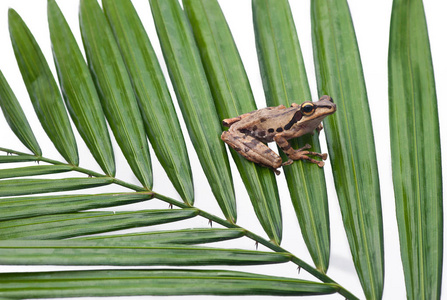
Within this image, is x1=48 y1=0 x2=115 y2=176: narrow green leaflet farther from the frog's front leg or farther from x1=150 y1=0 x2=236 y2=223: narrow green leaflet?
the frog's front leg

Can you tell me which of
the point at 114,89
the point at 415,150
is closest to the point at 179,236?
the point at 114,89

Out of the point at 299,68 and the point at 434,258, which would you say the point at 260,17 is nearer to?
the point at 299,68

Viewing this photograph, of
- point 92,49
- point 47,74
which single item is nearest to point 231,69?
point 92,49

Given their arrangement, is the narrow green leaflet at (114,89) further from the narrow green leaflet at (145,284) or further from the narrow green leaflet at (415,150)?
the narrow green leaflet at (415,150)

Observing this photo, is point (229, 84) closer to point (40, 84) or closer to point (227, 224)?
point (227, 224)

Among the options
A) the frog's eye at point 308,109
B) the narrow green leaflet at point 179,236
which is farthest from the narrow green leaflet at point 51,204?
the frog's eye at point 308,109

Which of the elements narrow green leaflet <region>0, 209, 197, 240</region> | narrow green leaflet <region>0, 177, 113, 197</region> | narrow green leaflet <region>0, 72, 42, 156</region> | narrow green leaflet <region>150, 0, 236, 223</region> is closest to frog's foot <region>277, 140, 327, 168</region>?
narrow green leaflet <region>150, 0, 236, 223</region>
